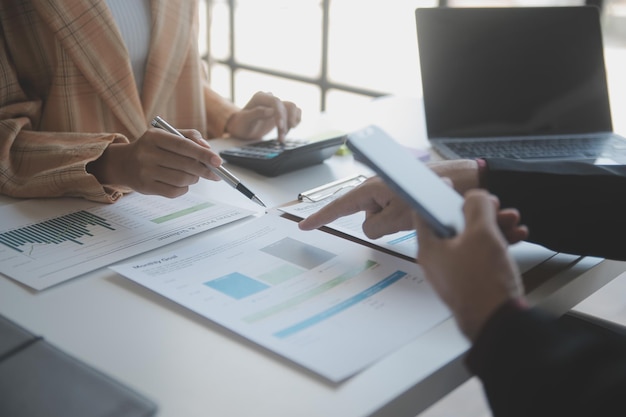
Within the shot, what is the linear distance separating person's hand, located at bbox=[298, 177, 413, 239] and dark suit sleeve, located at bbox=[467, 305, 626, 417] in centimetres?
34

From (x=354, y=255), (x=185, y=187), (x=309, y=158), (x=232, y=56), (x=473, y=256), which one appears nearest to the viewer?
(x=473, y=256)

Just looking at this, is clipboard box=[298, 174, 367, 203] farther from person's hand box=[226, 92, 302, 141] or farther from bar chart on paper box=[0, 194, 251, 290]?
person's hand box=[226, 92, 302, 141]

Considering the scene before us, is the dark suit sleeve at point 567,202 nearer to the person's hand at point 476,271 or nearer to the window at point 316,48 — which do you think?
the person's hand at point 476,271

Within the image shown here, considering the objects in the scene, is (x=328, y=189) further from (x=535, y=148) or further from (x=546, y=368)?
(x=546, y=368)

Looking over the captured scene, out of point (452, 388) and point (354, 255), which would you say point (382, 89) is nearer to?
point (354, 255)

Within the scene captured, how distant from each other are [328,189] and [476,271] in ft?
1.84

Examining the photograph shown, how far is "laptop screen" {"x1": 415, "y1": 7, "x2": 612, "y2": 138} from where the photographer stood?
135 cm

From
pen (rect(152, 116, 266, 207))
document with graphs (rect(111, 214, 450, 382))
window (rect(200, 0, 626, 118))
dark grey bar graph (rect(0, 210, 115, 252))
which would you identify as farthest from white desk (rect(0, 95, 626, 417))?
window (rect(200, 0, 626, 118))

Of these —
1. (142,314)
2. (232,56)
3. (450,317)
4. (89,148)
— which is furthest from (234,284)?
(232,56)

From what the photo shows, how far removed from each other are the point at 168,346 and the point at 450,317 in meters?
0.29

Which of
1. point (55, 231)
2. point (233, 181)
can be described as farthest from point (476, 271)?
point (55, 231)

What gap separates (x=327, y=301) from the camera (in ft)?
2.25

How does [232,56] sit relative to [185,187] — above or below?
above

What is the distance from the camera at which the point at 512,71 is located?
137 cm
